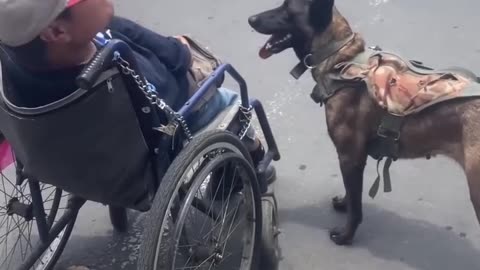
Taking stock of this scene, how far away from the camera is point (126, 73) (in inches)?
68.2

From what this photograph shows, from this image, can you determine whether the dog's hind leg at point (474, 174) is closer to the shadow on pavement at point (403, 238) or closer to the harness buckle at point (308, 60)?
the shadow on pavement at point (403, 238)

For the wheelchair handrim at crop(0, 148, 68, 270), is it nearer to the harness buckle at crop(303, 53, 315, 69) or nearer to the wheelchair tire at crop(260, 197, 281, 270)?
the wheelchair tire at crop(260, 197, 281, 270)

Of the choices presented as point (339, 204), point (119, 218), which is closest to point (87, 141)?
point (119, 218)

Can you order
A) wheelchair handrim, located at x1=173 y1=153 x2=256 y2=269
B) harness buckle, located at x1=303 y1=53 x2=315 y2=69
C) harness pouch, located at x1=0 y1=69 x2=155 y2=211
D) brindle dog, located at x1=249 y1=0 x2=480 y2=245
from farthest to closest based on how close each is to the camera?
harness buckle, located at x1=303 y1=53 x2=315 y2=69
brindle dog, located at x1=249 y1=0 x2=480 y2=245
wheelchair handrim, located at x1=173 y1=153 x2=256 y2=269
harness pouch, located at x1=0 y1=69 x2=155 y2=211

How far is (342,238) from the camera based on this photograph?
247cm

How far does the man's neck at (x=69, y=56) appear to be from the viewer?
5.55 feet

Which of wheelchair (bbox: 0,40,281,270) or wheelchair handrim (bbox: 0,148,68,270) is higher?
wheelchair (bbox: 0,40,281,270)

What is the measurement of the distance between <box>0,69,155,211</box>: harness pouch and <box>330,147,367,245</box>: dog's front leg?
76 cm

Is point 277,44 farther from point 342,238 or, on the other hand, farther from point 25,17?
point 25,17

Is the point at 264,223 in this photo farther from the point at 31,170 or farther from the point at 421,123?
the point at 31,170

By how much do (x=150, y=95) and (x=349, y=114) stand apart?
2.56 feet

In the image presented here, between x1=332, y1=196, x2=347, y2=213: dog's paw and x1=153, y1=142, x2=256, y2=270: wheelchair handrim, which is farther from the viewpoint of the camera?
x1=332, y1=196, x2=347, y2=213: dog's paw

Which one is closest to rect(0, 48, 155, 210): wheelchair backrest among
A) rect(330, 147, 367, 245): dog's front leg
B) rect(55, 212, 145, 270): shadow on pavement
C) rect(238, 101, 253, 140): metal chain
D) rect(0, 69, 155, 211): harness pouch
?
rect(0, 69, 155, 211): harness pouch

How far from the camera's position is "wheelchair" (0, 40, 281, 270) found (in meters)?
1.70
